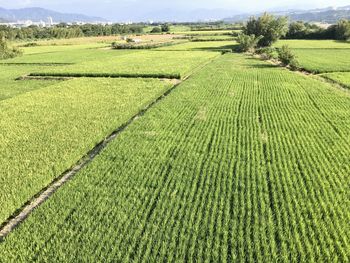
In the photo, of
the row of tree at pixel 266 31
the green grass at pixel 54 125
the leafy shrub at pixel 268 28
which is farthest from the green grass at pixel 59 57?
the leafy shrub at pixel 268 28

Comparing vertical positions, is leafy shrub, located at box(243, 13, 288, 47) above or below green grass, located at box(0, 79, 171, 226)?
above

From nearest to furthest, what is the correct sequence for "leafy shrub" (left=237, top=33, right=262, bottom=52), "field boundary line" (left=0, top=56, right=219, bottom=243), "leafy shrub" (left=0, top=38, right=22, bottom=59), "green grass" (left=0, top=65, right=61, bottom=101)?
"field boundary line" (left=0, top=56, right=219, bottom=243) → "green grass" (left=0, top=65, right=61, bottom=101) → "leafy shrub" (left=0, top=38, right=22, bottom=59) → "leafy shrub" (left=237, top=33, right=262, bottom=52)

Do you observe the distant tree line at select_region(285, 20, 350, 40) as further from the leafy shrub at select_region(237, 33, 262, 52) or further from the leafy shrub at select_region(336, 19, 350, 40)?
the leafy shrub at select_region(237, 33, 262, 52)

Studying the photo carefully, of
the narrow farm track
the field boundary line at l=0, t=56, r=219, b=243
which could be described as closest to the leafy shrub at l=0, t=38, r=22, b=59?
the field boundary line at l=0, t=56, r=219, b=243

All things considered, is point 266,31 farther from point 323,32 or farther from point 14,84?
point 14,84

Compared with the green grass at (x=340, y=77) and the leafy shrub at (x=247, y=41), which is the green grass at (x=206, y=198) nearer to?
the green grass at (x=340, y=77)

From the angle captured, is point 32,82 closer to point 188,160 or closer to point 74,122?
point 74,122
